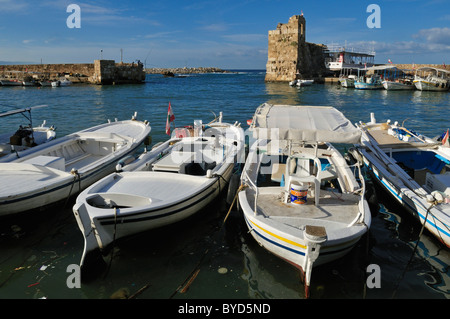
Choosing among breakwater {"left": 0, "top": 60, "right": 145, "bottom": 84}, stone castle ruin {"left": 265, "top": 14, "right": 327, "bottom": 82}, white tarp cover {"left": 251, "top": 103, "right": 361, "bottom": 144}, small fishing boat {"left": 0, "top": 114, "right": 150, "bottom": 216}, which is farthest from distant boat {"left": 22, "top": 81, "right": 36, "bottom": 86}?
white tarp cover {"left": 251, "top": 103, "right": 361, "bottom": 144}

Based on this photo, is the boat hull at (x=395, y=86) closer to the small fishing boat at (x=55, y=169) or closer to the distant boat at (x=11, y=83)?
the small fishing boat at (x=55, y=169)

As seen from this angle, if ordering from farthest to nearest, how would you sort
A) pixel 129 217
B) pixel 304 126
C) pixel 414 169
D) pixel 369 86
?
pixel 369 86
pixel 414 169
pixel 304 126
pixel 129 217

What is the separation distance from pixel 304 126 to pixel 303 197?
8.16 feet

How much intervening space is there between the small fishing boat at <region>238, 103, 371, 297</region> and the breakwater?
2357 inches

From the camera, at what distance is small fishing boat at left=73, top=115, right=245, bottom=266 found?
629 cm

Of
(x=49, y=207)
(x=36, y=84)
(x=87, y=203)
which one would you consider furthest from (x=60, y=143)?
(x=36, y=84)

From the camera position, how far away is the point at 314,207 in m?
6.76

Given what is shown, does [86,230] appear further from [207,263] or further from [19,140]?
[19,140]

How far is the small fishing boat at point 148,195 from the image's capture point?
629 centimetres

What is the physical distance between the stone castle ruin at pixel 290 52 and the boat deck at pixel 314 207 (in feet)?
220

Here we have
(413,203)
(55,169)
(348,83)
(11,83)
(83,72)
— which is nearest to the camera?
(413,203)

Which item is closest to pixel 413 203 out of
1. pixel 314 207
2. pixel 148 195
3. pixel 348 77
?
pixel 314 207

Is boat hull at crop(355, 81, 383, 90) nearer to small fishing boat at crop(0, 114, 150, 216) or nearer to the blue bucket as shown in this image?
small fishing boat at crop(0, 114, 150, 216)

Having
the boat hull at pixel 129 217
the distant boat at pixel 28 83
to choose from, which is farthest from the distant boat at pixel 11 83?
the boat hull at pixel 129 217
